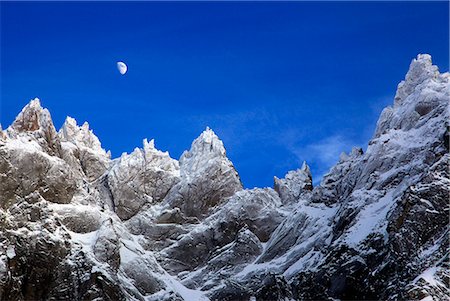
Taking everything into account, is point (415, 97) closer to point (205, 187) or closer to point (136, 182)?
point (205, 187)

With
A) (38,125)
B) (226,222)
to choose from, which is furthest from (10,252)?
(226,222)

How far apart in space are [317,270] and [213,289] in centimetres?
2468

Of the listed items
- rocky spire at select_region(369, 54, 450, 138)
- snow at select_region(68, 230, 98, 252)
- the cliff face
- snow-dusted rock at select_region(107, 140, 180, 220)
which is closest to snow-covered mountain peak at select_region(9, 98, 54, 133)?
the cliff face

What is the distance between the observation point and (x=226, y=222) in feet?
590

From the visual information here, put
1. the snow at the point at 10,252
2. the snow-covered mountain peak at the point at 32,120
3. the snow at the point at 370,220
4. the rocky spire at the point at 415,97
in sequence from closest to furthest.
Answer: the snow at the point at 10,252 → the snow at the point at 370,220 → the rocky spire at the point at 415,97 → the snow-covered mountain peak at the point at 32,120

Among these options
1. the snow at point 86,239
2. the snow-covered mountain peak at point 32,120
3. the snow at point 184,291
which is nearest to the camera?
the snow at point 86,239

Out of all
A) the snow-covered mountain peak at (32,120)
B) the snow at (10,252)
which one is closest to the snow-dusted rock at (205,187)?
the snow-covered mountain peak at (32,120)

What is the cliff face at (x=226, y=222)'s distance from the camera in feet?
424

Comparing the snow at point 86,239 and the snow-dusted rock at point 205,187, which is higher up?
the snow-dusted rock at point 205,187

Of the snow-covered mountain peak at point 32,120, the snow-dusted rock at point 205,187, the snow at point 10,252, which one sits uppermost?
the snow-covered mountain peak at point 32,120

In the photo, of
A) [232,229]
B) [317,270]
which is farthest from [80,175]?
[317,270]

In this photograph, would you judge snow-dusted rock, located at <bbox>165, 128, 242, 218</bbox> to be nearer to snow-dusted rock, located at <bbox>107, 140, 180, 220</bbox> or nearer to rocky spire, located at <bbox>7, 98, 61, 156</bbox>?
snow-dusted rock, located at <bbox>107, 140, 180, 220</bbox>

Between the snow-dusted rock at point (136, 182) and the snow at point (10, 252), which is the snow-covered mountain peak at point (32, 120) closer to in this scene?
the snow-dusted rock at point (136, 182)

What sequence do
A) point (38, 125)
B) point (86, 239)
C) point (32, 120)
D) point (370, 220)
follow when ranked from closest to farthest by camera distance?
point (370, 220)
point (86, 239)
point (38, 125)
point (32, 120)
